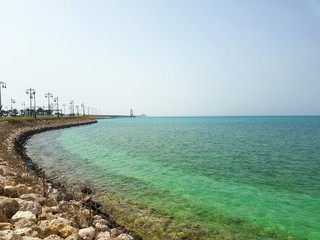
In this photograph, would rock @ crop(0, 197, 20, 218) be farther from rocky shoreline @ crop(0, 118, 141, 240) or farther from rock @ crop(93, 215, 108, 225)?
rock @ crop(93, 215, 108, 225)

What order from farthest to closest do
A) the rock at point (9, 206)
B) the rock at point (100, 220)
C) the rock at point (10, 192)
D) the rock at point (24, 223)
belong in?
the rock at point (10, 192)
the rock at point (100, 220)
the rock at point (9, 206)
the rock at point (24, 223)

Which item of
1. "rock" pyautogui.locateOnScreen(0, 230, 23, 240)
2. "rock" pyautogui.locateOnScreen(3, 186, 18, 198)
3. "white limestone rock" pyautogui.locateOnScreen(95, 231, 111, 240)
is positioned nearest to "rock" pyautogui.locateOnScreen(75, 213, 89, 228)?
"white limestone rock" pyautogui.locateOnScreen(95, 231, 111, 240)

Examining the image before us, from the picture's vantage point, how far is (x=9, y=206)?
6.50 meters

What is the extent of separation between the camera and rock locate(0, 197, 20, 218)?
251 inches

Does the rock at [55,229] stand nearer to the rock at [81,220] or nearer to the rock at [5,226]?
the rock at [5,226]

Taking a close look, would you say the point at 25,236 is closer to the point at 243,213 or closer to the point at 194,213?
the point at 194,213

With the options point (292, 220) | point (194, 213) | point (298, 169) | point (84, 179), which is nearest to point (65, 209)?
point (194, 213)

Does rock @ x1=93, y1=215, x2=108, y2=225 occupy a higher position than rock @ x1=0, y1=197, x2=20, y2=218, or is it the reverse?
rock @ x1=0, y1=197, x2=20, y2=218

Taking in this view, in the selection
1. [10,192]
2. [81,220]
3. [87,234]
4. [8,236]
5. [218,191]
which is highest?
[8,236]

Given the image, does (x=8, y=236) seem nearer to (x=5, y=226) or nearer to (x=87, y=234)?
(x=5, y=226)

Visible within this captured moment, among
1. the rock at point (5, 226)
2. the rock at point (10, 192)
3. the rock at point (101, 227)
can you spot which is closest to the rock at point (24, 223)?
the rock at point (5, 226)

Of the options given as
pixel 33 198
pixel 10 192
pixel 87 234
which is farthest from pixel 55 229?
pixel 10 192

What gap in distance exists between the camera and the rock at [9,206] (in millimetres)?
6365

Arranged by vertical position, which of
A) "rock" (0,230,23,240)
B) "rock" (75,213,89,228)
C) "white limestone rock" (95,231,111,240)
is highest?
"rock" (0,230,23,240)
